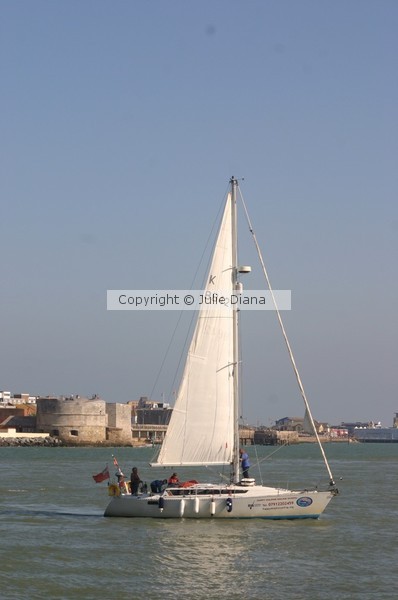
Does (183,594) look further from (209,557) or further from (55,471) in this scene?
(55,471)

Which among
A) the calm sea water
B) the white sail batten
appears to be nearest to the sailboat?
the white sail batten

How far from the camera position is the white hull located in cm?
2969

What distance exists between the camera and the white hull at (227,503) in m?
29.7

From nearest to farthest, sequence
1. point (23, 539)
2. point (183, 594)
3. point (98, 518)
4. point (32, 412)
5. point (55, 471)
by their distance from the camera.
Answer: point (183, 594) → point (23, 539) → point (98, 518) → point (55, 471) → point (32, 412)

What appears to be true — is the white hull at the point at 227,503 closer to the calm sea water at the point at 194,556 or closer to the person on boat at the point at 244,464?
the calm sea water at the point at 194,556

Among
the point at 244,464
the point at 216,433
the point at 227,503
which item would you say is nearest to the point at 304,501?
the point at 244,464

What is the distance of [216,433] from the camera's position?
30.6 metres

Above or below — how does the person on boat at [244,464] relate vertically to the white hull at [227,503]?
above

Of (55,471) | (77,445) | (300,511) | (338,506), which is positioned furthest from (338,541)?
(77,445)

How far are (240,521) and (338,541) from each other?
305cm

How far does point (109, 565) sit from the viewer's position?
24094mm

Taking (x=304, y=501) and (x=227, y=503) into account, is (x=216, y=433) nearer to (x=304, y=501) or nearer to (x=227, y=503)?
(x=227, y=503)

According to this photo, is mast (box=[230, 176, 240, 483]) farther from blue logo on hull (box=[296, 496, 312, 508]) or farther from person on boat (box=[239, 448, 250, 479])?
blue logo on hull (box=[296, 496, 312, 508])

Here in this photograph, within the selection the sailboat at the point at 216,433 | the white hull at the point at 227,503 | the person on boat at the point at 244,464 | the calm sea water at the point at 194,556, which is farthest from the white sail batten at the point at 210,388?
the calm sea water at the point at 194,556
